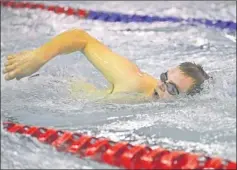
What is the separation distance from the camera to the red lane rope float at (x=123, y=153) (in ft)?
4.76

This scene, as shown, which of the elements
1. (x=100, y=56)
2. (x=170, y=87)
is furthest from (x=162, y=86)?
(x=100, y=56)

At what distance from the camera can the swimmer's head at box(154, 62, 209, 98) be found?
1929mm

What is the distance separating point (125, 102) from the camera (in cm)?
201

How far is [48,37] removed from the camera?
3326 mm

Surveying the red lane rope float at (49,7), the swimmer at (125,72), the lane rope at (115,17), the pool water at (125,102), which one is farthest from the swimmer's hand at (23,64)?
the red lane rope float at (49,7)

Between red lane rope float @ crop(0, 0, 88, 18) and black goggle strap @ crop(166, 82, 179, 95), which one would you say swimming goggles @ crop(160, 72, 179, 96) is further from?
red lane rope float @ crop(0, 0, 88, 18)

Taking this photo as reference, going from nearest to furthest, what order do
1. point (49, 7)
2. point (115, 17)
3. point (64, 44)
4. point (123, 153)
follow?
point (123, 153), point (64, 44), point (115, 17), point (49, 7)

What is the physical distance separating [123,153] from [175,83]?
1.66 ft

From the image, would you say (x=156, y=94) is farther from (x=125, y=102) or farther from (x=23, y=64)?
(x=23, y=64)

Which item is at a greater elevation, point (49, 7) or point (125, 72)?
point (49, 7)

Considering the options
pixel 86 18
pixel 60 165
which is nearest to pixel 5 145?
pixel 60 165

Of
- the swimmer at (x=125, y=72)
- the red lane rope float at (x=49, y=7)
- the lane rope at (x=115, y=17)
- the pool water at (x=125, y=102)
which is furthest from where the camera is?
the red lane rope float at (x=49, y=7)

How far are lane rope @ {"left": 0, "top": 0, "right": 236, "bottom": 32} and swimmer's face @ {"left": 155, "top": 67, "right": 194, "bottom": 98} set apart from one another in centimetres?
158

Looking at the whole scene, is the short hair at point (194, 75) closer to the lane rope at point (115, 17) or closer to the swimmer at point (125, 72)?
the swimmer at point (125, 72)
